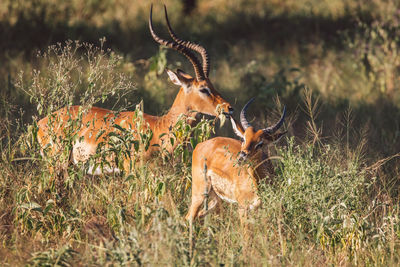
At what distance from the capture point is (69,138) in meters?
4.82

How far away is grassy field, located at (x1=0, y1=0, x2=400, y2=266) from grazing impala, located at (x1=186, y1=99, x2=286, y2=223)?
0.45 ft

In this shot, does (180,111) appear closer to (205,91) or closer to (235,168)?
(205,91)

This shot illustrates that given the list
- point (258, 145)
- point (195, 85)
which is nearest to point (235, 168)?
point (258, 145)

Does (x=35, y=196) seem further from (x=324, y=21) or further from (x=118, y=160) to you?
(x=324, y=21)

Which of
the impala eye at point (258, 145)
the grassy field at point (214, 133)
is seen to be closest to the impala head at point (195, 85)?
the grassy field at point (214, 133)

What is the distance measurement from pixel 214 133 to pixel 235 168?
0.33m

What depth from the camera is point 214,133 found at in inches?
199

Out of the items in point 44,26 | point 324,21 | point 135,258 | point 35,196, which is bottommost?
point 324,21

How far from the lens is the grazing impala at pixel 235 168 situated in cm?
492

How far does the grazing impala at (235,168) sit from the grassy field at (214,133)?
0.45 feet

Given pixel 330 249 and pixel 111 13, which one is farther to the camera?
pixel 111 13

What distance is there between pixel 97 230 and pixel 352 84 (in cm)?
723

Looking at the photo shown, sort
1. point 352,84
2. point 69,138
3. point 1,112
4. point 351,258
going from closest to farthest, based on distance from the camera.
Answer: point 351,258 < point 69,138 < point 1,112 < point 352,84

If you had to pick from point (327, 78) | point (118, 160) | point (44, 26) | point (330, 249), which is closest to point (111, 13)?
point (44, 26)
